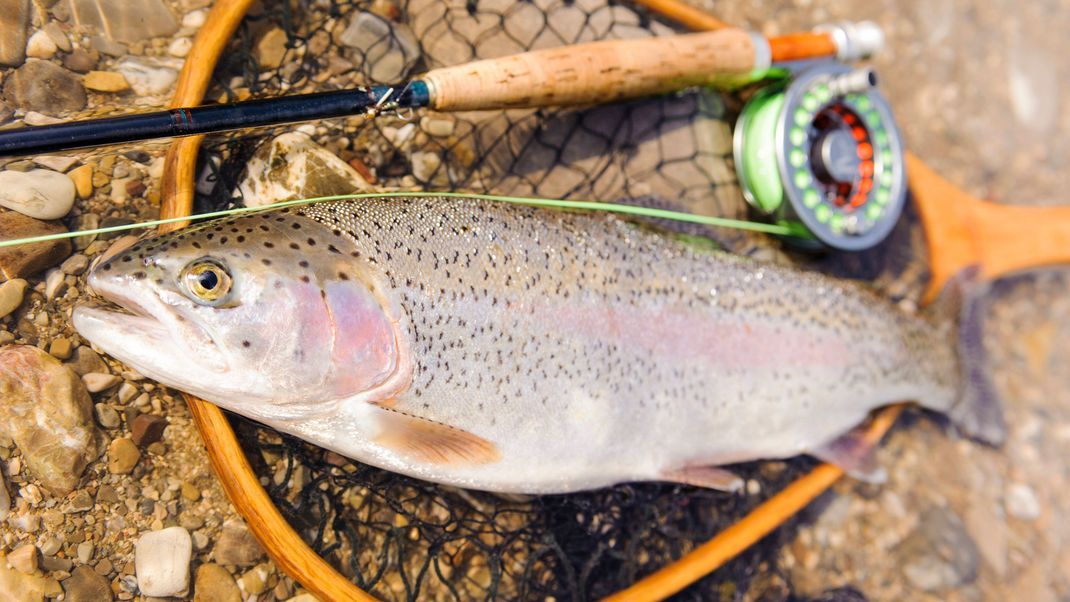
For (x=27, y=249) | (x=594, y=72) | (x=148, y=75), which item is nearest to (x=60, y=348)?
(x=27, y=249)

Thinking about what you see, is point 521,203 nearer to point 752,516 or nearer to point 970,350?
point 752,516

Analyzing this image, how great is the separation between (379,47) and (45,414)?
1496 mm

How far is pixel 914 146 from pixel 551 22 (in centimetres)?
191

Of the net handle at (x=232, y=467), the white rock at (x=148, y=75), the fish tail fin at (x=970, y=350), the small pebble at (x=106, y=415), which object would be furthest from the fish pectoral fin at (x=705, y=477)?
the white rock at (x=148, y=75)

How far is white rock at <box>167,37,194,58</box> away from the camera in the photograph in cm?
227

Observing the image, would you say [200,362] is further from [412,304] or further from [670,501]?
[670,501]

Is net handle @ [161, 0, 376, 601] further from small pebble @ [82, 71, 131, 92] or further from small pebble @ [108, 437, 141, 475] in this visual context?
small pebble @ [82, 71, 131, 92]

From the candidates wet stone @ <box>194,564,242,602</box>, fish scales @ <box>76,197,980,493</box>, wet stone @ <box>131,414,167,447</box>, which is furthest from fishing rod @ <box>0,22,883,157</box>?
wet stone @ <box>194,564,242,602</box>

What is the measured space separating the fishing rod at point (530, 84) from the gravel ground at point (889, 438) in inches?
12.4

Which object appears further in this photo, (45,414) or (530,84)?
(530,84)

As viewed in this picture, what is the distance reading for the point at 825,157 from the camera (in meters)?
2.62

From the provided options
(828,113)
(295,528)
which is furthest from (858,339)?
(295,528)

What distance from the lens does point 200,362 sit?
1.64m

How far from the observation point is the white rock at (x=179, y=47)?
2.27 meters
